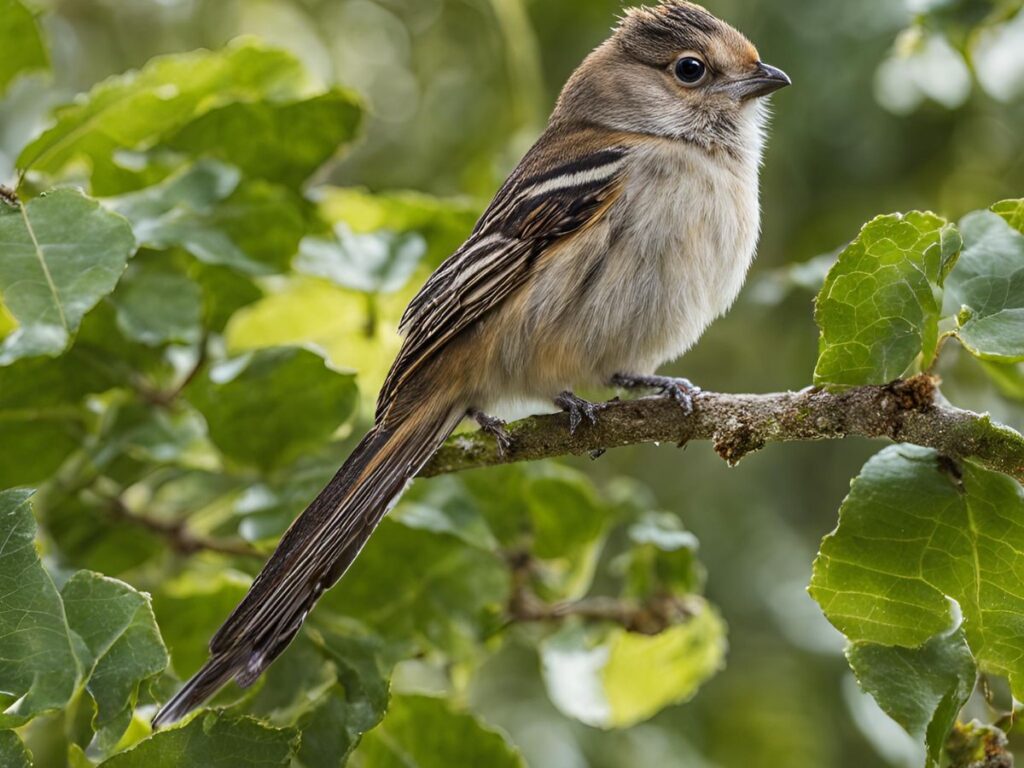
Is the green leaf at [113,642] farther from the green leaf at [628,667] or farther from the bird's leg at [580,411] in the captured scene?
the green leaf at [628,667]

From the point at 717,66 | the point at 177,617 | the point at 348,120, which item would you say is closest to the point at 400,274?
the point at 348,120

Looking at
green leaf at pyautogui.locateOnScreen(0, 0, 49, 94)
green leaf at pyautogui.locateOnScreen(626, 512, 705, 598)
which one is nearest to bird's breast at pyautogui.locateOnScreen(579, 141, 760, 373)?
green leaf at pyautogui.locateOnScreen(626, 512, 705, 598)

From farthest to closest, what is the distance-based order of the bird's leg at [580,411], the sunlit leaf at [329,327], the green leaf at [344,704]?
the sunlit leaf at [329,327] → the bird's leg at [580,411] → the green leaf at [344,704]

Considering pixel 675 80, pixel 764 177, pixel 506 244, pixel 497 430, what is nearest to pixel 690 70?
pixel 675 80

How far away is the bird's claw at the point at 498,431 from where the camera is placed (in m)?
2.61

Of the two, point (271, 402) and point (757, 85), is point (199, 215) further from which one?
point (757, 85)

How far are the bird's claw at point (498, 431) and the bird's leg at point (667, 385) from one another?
1.22 feet

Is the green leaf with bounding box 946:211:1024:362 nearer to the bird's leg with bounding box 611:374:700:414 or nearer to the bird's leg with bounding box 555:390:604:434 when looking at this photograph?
the bird's leg with bounding box 611:374:700:414

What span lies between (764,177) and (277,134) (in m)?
2.76

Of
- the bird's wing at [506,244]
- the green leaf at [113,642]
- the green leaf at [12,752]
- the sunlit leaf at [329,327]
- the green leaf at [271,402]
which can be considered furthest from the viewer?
the sunlit leaf at [329,327]

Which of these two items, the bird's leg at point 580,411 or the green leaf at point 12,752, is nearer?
the green leaf at point 12,752

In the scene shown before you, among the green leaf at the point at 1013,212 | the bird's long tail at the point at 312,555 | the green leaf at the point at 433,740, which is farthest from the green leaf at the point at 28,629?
the green leaf at the point at 1013,212

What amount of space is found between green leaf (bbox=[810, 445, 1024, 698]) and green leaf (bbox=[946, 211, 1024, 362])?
232 mm

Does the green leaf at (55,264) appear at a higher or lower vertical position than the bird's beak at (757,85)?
lower
